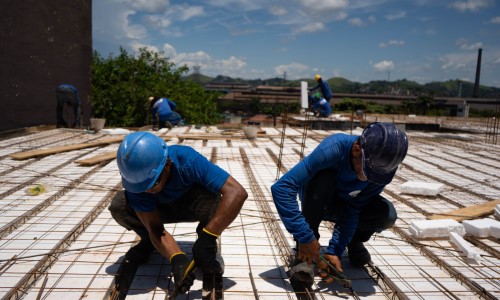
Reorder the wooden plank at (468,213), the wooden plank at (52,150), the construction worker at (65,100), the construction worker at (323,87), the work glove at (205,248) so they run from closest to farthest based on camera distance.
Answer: the work glove at (205,248)
the wooden plank at (468,213)
the wooden plank at (52,150)
the construction worker at (65,100)
the construction worker at (323,87)

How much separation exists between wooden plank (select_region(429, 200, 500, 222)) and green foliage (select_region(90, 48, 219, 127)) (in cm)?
915

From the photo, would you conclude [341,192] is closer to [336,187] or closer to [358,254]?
[336,187]

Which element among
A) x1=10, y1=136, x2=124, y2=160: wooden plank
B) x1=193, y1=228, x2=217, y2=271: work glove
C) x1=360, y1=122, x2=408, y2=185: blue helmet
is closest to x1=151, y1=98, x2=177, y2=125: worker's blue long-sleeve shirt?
x1=10, y1=136, x2=124, y2=160: wooden plank

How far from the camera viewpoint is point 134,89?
12.4 metres

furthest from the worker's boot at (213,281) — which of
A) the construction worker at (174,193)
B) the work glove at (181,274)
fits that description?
the work glove at (181,274)

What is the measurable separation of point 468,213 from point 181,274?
262 cm

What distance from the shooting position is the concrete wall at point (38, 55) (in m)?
7.20

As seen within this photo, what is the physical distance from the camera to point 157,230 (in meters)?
1.81

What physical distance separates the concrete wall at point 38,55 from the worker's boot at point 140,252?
22.4ft

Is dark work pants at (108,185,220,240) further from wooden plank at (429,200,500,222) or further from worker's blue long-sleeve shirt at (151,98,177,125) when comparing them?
worker's blue long-sleeve shirt at (151,98,177,125)

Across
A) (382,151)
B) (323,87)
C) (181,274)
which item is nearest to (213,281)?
(181,274)

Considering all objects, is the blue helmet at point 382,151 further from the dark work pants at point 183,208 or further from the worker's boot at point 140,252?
the worker's boot at point 140,252

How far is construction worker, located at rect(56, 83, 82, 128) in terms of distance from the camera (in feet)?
26.0

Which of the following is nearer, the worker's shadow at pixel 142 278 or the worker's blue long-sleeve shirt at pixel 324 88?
the worker's shadow at pixel 142 278
